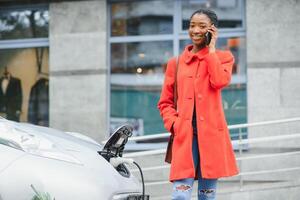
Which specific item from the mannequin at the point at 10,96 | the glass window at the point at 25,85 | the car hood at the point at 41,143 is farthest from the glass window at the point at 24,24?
the car hood at the point at 41,143

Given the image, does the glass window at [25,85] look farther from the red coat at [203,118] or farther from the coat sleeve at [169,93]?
the red coat at [203,118]

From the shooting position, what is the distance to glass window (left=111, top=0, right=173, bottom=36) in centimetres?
954

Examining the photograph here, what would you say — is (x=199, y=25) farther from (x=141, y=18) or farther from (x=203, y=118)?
(x=141, y=18)

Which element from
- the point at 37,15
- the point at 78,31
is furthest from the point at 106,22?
the point at 37,15

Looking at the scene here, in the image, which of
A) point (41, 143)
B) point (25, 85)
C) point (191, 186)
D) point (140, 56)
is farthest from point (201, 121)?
point (25, 85)

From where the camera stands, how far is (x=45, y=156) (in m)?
3.55

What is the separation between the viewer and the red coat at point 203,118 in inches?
170

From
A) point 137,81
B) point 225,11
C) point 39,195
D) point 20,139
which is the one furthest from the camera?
point 137,81

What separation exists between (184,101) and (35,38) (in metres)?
6.27

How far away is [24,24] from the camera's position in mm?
10328

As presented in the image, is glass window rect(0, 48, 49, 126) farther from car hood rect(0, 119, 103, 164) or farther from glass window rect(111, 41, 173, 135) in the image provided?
car hood rect(0, 119, 103, 164)

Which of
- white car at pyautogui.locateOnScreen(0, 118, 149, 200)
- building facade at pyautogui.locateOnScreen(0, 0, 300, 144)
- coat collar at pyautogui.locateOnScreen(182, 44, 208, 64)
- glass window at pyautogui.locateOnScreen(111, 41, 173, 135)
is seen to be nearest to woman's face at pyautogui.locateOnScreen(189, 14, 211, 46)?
coat collar at pyautogui.locateOnScreen(182, 44, 208, 64)

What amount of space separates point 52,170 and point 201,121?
1315 millimetres

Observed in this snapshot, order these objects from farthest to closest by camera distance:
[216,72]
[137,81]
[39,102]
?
[39,102]
[137,81]
[216,72]
